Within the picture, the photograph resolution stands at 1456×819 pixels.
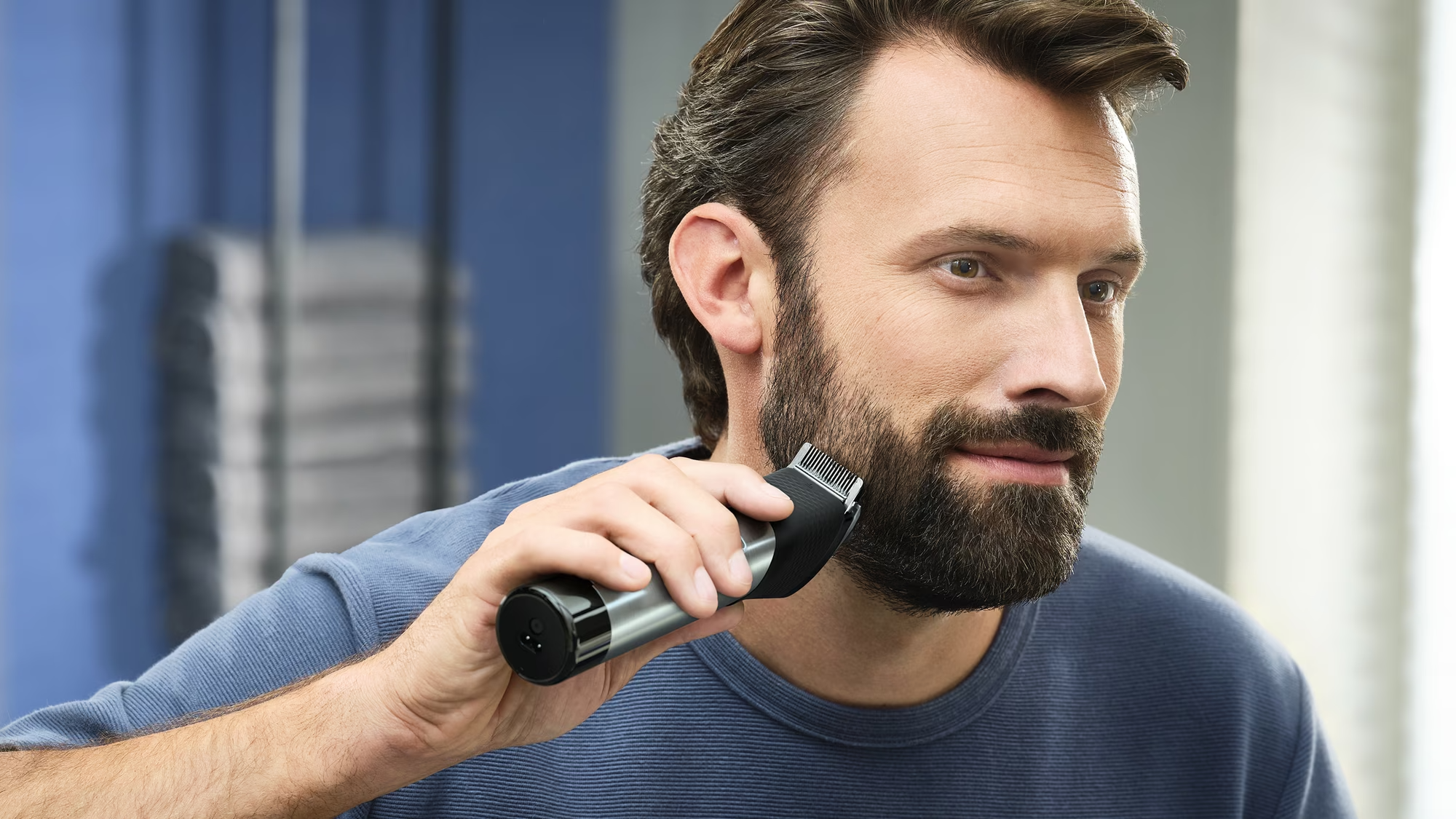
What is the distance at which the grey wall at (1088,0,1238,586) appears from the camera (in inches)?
65.8

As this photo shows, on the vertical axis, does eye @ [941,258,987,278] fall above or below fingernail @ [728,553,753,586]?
above

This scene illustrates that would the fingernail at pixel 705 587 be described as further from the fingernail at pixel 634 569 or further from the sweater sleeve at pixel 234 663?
the sweater sleeve at pixel 234 663

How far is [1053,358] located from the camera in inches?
35.7

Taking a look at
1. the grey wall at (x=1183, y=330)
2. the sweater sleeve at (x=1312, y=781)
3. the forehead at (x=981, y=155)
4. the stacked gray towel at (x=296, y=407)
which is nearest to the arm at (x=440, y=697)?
the forehead at (x=981, y=155)

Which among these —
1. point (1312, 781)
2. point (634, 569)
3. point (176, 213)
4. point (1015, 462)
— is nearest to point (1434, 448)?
point (1312, 781)

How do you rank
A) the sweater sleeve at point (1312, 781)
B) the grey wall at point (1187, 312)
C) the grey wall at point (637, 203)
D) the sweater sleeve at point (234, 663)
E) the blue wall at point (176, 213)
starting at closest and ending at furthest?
the sweater sleeve at point (234, 663)
the sweater sleeve at point (1312, 781)
the grey wall at point (1187, 312)
the grey wall at point (637, 203)
the blue wall at point (176, 213)

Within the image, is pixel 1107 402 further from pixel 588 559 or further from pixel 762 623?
pixel 588 559

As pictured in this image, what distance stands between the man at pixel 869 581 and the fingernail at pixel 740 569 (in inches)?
2.6

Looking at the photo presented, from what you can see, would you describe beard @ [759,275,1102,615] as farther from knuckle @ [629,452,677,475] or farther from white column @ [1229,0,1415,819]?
white column @ [1229,0,1415,819]

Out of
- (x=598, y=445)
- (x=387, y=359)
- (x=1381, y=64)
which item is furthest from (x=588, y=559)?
(x=387, y=359)

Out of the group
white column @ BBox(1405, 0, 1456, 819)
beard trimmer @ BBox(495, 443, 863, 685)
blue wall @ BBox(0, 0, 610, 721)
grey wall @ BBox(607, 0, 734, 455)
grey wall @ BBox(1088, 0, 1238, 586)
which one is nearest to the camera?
beard trimmer @ BBox(495, 443, 863, 685)

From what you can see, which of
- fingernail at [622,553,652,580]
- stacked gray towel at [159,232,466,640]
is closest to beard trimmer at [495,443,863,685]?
fingernail at [622,553,652,580]

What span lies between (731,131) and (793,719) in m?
0.50

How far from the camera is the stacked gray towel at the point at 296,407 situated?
2.31 meters
